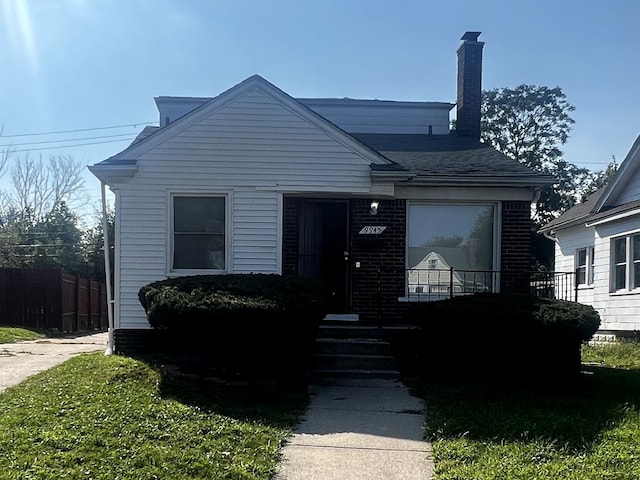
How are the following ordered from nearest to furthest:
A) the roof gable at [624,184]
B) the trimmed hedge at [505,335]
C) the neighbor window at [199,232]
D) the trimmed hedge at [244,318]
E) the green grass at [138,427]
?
the green grass at [138,427]
the trimmed hedge at [244,318]
the trimmed hedge at [505,335]
the neighbor window at [199,232]
the roof gable at [624,184]

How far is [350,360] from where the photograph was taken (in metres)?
9.32

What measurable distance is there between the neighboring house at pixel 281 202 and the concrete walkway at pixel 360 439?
2.69 m

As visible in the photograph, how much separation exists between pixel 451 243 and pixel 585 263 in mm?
10251

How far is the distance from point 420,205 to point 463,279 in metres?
1.57

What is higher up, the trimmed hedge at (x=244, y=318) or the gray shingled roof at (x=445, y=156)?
the gray shingled roof at (x=445, y=156)

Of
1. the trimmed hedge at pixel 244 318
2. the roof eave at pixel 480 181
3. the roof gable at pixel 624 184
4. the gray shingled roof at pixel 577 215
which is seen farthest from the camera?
the gray shingled roof at pixel 577 215

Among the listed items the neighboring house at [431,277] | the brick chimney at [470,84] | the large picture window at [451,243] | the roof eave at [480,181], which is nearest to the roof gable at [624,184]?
the brick chimney at [470,84]

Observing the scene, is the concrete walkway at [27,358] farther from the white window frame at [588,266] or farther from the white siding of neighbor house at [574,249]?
the white window frame at [588,266]

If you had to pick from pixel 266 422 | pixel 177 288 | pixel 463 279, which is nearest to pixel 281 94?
pixel 177 288

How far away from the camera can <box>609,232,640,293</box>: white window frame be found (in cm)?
1522

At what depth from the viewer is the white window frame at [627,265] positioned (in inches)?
599

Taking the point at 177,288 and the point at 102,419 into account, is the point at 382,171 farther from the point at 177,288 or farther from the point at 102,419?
the point at 102,419

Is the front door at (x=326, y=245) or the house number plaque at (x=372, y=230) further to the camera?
the front door at (x=326, y=245)

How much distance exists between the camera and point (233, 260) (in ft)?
34.7
